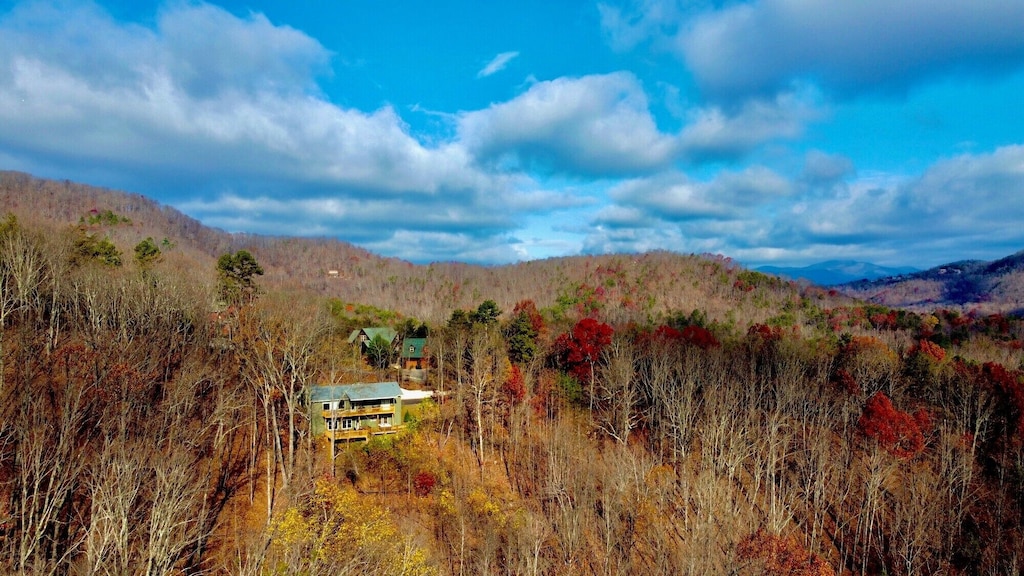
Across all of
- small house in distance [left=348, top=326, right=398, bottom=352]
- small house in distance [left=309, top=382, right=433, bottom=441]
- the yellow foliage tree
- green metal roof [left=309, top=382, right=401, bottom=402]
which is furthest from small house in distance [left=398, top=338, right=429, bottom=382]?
the yellow foliage tree

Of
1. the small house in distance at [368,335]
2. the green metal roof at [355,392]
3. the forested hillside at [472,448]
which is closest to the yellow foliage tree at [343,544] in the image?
the forested hillside at [472,448]

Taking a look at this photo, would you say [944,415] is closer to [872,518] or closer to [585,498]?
[872,518]

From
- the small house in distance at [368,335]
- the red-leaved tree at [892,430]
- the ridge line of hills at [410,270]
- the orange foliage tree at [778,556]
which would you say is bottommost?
the orange foliage tree at [778,556]

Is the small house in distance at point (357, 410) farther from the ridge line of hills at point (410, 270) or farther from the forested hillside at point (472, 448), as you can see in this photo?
the ridge line of hills at point (410, 270)

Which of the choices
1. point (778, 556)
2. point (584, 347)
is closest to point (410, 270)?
point (584, 347)

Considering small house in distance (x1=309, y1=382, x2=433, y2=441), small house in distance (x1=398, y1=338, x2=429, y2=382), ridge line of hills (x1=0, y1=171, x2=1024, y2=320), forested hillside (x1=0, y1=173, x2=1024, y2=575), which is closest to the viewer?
forested hillside (x1=0, y1=173, x2=1024, y2=575)

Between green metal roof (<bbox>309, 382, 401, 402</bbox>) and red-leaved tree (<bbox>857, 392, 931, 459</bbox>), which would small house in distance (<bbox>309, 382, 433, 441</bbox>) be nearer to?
green metal roof (<bbox>309, 382, 401, 402</bbox>)
